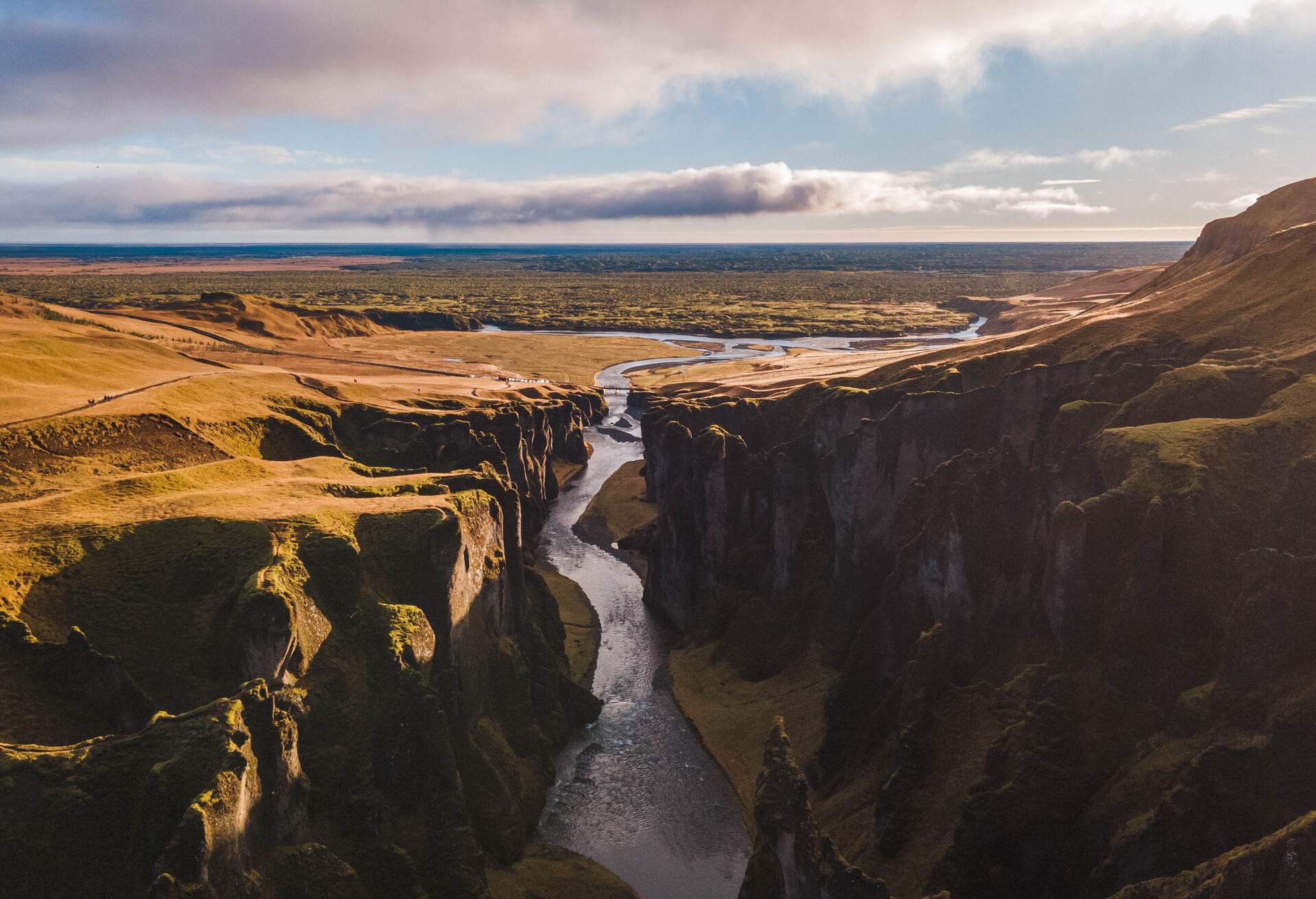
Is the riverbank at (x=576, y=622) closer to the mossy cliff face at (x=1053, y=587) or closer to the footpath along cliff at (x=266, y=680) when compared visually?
the footpath along cliff at (x=266, y=680)

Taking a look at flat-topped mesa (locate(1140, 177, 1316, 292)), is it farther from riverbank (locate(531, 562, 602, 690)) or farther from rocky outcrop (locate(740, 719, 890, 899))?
rocky outcrop (locate(740, 719, 890, 899))

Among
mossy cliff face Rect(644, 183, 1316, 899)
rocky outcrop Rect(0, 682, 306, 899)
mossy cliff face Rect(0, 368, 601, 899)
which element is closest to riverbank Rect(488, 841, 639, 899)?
mossy cliff face Rect(0, 368, 601, 899)

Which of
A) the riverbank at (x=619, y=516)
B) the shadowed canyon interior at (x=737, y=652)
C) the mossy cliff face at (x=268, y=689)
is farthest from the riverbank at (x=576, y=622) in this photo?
the riverbank at (x=619, y=516)

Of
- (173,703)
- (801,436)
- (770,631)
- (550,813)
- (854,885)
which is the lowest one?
(550,813)

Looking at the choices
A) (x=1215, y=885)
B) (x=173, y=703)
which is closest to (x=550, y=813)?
(x=173, y=703)

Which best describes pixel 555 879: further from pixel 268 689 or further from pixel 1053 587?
pixel 1053 587

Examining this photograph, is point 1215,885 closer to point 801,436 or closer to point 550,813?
point 550,813
